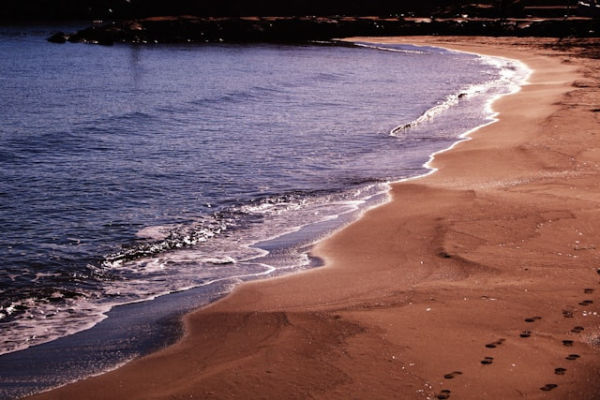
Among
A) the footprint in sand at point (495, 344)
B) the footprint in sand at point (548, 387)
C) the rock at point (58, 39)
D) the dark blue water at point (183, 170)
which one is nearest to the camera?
the footprint in sand at point (548, 387)

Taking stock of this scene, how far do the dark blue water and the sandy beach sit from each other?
3.94 ft

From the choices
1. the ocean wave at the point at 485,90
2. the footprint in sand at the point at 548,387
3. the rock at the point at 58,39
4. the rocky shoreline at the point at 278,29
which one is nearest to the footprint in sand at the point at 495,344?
the footprint in sand at the point at 548,387

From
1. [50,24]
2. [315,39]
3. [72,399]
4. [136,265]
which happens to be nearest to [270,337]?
[72,399]

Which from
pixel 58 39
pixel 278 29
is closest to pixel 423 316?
pixel 58 39

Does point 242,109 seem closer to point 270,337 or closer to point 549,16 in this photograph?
point 270,337

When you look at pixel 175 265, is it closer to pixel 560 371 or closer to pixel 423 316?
pixel 423 316

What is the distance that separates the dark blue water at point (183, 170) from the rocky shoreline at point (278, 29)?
105ft

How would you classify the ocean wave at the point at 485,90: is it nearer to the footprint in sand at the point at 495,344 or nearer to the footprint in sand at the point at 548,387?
the footprint in sand at the point at 495,344

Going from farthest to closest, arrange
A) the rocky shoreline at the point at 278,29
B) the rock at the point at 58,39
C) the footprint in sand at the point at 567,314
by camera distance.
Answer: the rocky shoreline at the point at 278,29, the rock at the point at 58,39, the footprint in sand at the point at 567,314

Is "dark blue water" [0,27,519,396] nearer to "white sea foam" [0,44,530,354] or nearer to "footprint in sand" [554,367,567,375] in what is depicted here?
"white sea foam" [0,44,530,354]

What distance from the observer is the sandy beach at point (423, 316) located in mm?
5375

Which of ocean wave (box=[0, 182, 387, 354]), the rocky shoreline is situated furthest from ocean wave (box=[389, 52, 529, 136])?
the rocky shoreline

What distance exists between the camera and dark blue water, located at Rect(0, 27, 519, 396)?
28.7 feet

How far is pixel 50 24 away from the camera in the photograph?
86.1 m
